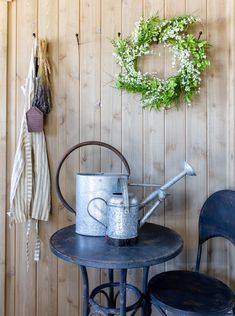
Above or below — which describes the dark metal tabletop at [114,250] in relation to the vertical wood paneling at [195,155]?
below

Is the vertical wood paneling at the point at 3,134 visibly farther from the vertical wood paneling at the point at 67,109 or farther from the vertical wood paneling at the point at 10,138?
the vertical wood paneling at the point at 67,109

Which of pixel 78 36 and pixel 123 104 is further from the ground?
pixel 78 36

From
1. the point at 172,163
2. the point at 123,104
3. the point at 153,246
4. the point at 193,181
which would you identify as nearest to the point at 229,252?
the point at 193,181

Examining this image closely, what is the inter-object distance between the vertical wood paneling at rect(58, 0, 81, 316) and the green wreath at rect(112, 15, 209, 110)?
262 mm

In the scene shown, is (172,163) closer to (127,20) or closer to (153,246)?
(153,246)

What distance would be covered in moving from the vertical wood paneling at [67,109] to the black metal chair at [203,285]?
1.96 ft

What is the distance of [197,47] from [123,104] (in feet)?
1.61

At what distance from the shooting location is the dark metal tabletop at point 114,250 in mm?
932

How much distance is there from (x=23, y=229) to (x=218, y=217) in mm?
1070

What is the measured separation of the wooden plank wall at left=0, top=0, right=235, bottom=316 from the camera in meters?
1.55

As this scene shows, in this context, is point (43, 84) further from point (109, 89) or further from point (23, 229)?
point (23, 229)

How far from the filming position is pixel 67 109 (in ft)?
5.20

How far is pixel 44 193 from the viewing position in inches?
60.4

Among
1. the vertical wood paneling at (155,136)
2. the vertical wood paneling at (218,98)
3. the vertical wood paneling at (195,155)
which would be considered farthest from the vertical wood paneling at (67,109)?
the vertical wood paneling at (218,98)
